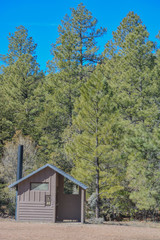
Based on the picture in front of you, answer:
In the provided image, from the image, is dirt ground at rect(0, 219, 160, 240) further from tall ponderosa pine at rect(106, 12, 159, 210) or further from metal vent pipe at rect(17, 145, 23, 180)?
tall ponderosa pine at rect(106, 12, 159, 210)

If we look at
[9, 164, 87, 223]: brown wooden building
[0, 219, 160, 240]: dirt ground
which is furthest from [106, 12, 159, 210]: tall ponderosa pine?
[0, 219, 160, 240]: dirt ground

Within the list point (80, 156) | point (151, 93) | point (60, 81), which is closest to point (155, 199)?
point (80, 156)

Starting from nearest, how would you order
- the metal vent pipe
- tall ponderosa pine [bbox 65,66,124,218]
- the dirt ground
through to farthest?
the dirt ground
the metal vent pipe
tall ponderosa pine [bbox 65,66,124,218]

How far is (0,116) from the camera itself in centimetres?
2953

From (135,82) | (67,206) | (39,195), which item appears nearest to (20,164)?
(39,195)

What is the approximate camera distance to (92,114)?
22.0 metres

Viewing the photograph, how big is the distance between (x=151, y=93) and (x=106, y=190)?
952 cm

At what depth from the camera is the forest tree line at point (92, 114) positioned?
69.7ft

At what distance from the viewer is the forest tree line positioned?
2125 cm

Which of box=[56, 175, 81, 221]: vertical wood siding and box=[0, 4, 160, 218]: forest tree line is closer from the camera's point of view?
box=[56, 175, 81, 221]: vertical wood siding

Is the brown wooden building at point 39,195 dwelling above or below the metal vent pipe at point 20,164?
below

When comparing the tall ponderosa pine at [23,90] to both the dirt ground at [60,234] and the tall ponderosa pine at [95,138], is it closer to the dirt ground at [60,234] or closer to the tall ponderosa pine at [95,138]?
the tall ponderosa pine at [95,138]

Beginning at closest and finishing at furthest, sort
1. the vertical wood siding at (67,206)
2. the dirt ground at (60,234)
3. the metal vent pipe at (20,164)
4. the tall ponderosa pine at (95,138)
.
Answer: the dirt ground at (60,234), the vertical wood siding at (67,206), the metal vent pipe at (20,164), the tall ponderosa pine at (95,138)

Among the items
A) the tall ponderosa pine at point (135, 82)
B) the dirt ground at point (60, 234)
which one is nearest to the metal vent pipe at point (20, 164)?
the dirt ground at point (60, 234)
